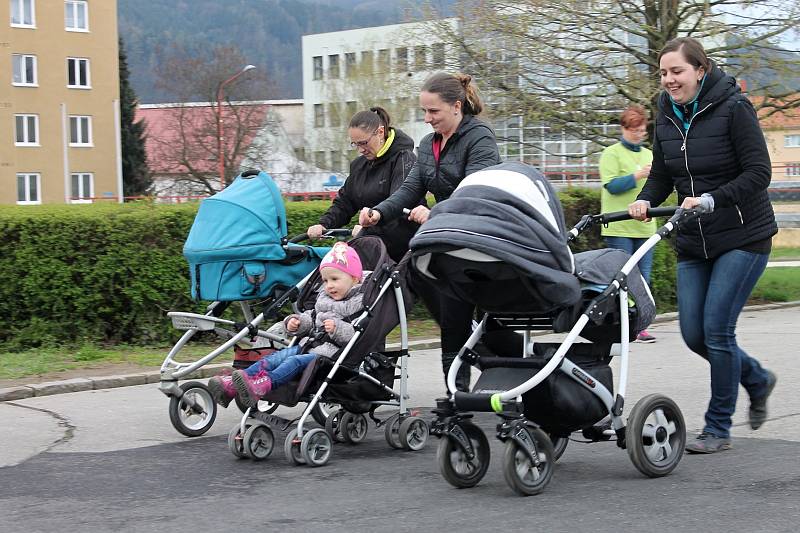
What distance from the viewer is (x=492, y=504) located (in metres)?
5.10

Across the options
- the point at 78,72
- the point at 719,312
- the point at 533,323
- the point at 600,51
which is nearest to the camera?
the point at 533,323

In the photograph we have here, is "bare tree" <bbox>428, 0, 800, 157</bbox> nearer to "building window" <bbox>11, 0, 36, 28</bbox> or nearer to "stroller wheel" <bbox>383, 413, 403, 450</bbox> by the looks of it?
"stroller wheel" <bbox>383, 413, 403, 450</bbox>

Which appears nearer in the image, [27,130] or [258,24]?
[27,130]

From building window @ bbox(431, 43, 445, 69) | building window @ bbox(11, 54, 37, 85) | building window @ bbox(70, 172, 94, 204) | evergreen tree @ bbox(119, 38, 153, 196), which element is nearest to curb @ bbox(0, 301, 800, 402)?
building window @ bbox(431, 43, 445, 69)

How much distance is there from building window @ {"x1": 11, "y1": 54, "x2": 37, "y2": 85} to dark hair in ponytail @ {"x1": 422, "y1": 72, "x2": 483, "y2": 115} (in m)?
61.4

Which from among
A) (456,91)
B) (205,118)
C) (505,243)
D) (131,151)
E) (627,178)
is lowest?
(505,243)

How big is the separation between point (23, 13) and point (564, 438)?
2562 inches

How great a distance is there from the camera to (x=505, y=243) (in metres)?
4.93

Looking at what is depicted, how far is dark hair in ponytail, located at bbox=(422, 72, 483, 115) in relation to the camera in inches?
252

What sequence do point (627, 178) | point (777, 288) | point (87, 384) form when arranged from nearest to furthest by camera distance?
point (87, 384) → point (627, 178) → point (777, 288)

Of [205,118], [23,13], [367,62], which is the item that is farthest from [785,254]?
[23,13]

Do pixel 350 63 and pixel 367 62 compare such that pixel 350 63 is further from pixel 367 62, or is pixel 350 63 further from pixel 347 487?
pixel 347 487

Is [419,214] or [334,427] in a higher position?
[419,214]

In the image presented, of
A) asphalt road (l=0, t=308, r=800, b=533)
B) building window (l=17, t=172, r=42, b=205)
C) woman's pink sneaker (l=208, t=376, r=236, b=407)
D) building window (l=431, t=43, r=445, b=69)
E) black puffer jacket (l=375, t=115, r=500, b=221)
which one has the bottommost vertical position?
asphalt road (l=0, t=308, r=800, b=533)
